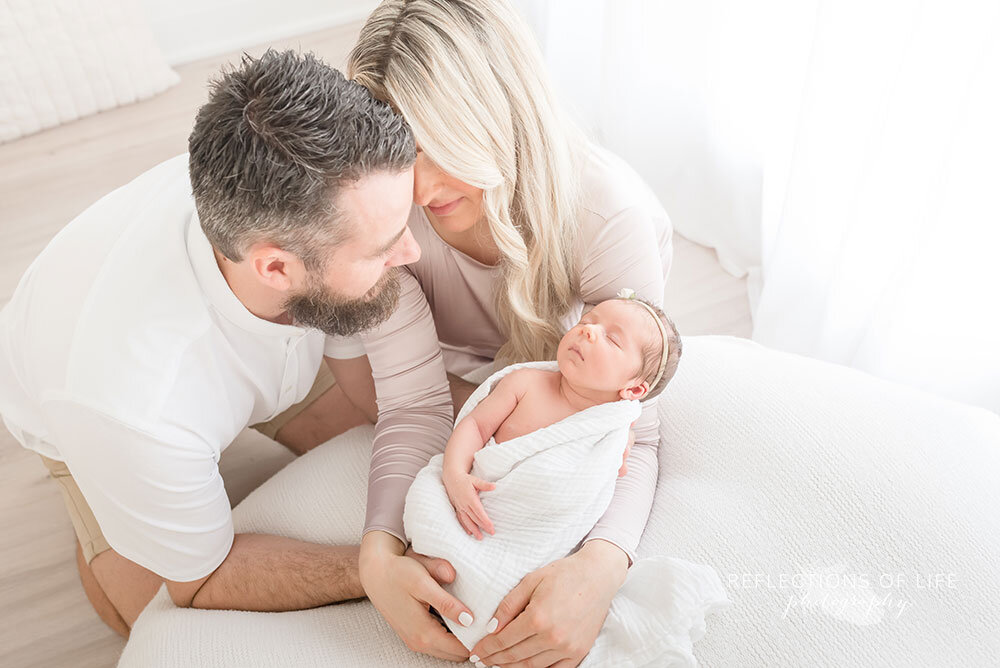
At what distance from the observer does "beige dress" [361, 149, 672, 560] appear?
1623mm

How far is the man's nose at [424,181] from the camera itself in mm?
1525

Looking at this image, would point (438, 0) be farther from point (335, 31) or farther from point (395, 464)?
point (335, 31)

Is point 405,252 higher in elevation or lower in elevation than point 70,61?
higher

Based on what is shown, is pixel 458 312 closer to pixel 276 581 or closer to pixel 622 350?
pixel 622 350

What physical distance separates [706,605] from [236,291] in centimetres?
99

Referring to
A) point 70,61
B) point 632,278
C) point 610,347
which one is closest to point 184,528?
point 610,347

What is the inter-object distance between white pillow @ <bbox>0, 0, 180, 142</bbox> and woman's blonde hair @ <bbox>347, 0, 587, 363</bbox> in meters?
2.39

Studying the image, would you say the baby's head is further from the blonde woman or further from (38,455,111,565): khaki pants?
(38,455,111,565): khaki pants

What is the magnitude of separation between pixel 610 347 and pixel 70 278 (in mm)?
1015

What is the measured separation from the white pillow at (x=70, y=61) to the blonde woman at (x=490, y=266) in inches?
91.0

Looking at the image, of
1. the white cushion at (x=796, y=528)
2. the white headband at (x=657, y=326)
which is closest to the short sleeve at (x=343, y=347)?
the white cushion at (x=796, y=528)

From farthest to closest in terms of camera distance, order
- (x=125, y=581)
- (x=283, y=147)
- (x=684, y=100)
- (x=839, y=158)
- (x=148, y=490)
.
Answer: (x=684, y=100)
(x=839, y=158)
(x=125, y=581)
(x=148, y=490)
(x=283, y=147)

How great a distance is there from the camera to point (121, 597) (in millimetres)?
1938

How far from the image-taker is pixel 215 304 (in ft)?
5.13
